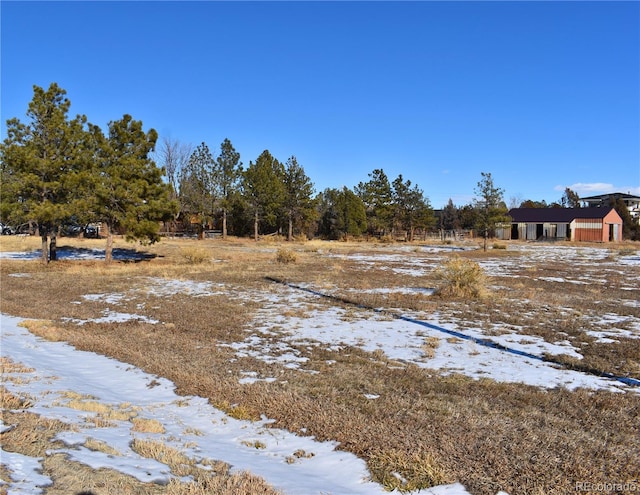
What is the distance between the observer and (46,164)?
20.1m

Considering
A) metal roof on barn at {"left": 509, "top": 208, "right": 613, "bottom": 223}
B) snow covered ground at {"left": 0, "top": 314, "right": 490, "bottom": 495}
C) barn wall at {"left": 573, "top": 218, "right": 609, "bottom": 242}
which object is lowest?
snow covered ground at {"left": 0, "top": 314, "right": 490, "bottom": 495}

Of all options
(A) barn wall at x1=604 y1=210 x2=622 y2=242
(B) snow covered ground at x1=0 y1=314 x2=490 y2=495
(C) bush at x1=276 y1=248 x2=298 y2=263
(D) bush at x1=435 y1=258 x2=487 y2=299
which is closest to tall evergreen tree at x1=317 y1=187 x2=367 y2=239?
(C) bush at x1=276 y1=248 x2=298 y2=263

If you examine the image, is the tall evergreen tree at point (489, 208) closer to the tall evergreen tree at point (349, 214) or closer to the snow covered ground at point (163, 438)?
the tall evergreen tree at point (349, 214)

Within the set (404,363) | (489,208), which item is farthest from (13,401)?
(489,208)

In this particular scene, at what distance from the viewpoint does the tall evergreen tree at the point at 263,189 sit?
150 ft

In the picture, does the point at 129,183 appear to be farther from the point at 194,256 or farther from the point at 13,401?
the point at 13,401

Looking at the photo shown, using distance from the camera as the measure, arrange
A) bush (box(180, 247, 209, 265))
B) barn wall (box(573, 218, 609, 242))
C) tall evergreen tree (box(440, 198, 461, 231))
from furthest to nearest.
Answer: tall evergreen tree (box(440, 198, 461, 231))
barn wall (box(573, 218, 609, 242))
bush (box(180, 247, 209, 265))

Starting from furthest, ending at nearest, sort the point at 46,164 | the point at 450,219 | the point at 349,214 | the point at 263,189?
the point at 450,219 < the point at 349,214 < the point at 263,189 < the point at 46,164

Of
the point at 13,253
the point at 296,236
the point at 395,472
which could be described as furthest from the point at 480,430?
the point at 296,236

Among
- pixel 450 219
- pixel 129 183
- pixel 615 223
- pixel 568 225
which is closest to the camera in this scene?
pixel 129 183

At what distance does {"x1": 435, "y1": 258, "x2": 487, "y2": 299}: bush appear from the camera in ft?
43.7

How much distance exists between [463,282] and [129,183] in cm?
1678

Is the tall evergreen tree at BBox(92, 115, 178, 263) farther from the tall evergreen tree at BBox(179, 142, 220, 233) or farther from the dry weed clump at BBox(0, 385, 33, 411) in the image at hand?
the tall evergreen tree at BBox(179, 142, 220, 233)

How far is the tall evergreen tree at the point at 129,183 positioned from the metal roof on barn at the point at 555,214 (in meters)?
51.3
